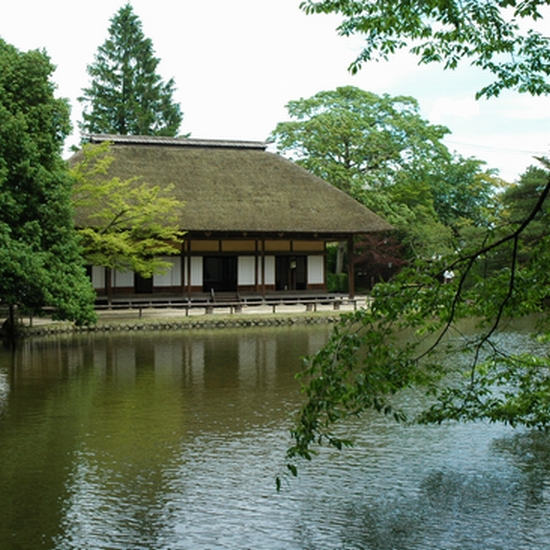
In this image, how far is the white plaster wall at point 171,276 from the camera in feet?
99.8

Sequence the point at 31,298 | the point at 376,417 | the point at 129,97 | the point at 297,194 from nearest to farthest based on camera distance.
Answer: the point at 376,417, the point at 31,298, the point at 297,194, the point at 129,97

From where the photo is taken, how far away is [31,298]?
20.3 meters

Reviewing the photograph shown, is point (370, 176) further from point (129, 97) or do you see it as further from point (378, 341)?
point (378, 341)

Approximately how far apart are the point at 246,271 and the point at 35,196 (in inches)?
480

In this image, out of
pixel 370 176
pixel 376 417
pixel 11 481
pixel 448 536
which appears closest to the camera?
pixel 448 536

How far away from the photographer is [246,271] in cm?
3153

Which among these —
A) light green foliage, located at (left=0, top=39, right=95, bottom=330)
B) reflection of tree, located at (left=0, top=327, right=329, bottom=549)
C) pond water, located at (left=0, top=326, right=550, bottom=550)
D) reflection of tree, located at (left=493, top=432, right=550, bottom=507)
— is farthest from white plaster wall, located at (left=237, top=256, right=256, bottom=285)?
reflection of tree, located at (left=493, top=432, right=550, bottom=507)

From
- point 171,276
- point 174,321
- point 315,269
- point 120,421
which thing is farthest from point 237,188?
point 120,421

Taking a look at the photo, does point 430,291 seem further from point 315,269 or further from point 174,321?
point 315,269

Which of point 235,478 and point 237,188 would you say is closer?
point 235,478

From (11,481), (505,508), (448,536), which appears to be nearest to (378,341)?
(448,536)

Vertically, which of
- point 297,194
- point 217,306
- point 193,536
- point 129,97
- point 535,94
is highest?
point 129,97

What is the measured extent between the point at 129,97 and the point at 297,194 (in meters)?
23.2

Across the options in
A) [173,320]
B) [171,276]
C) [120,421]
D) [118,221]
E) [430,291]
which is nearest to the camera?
[430,291]
